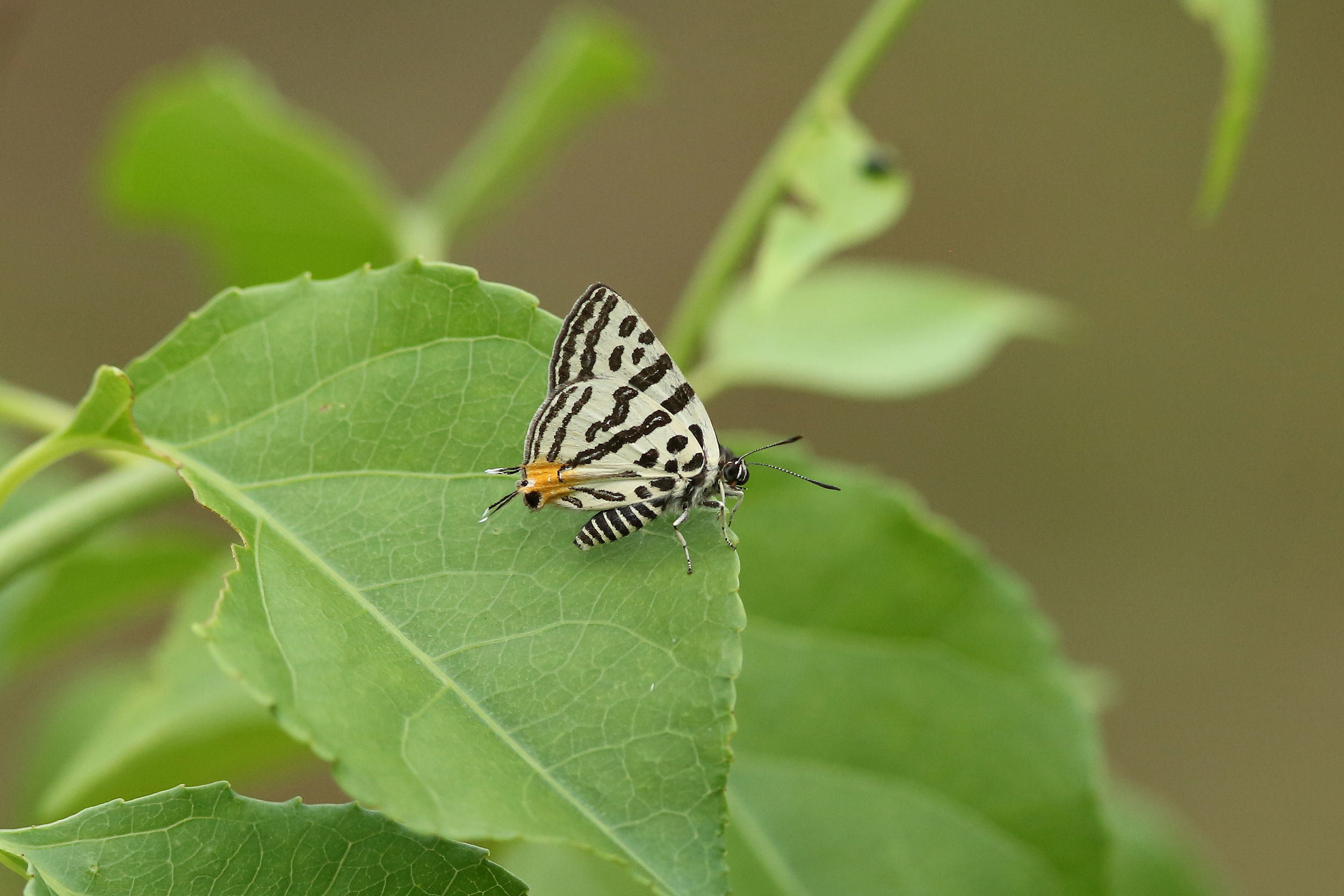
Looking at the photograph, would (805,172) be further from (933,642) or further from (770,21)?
(770,21)

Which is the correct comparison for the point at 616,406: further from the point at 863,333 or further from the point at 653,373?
the point at 863,333

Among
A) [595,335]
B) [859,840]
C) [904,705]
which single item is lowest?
[859,840]

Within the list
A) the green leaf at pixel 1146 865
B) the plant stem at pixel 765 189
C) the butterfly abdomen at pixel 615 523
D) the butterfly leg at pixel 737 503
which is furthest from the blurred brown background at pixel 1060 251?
the butterfly abdomen at pixel 615 523

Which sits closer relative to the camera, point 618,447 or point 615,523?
point 615,523

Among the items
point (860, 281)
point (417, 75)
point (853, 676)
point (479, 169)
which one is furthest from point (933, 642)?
point (417, 75)

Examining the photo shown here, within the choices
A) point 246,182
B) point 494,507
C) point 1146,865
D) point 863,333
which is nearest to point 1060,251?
point 863,333

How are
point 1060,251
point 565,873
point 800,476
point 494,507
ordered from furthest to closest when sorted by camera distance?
1. point 1060,251
2. point 565,873
3. point 800,476
4. point 494,507

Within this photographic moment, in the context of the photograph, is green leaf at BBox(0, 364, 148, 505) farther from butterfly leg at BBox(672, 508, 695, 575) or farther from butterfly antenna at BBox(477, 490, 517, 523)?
butterfly leg at BBox(672, 508, 695, 575)
